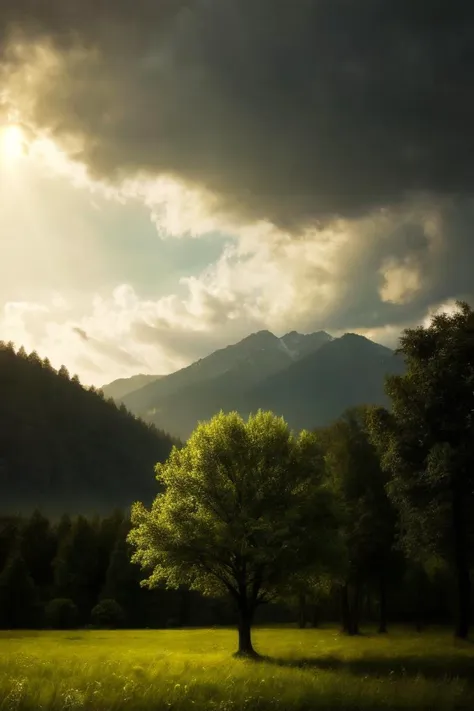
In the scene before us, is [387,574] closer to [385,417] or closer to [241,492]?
[385,417]

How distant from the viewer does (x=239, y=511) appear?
38500mm

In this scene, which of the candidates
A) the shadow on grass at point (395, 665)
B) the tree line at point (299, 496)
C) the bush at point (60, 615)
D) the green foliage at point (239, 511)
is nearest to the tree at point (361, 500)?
the tree line at point (299, 496)

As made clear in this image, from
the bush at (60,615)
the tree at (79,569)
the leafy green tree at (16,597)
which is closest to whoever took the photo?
the bush at (60,615)

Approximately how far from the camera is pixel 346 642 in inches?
1809

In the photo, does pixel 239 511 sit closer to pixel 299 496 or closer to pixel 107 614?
pixel 299 496

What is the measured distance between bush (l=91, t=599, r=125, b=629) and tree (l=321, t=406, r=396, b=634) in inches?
1635

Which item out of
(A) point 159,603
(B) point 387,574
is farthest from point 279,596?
(A) point 159,603

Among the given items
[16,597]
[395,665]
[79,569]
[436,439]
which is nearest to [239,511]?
[395,665]

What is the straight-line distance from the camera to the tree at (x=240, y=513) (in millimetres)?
37406

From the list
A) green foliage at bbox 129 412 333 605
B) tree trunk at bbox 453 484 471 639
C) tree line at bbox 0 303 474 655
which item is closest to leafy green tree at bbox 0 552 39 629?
tree line at bbox 0 303 474 655

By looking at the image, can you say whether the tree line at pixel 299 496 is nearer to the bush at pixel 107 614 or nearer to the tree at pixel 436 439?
the tree at pixel 436 439

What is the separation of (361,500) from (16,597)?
5651 centimetres

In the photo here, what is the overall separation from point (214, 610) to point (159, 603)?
391 inches

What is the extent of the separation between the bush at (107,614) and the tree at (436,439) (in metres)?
56.9
